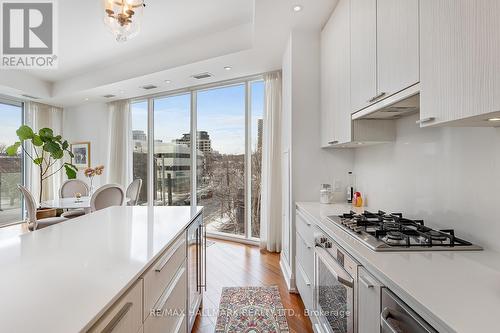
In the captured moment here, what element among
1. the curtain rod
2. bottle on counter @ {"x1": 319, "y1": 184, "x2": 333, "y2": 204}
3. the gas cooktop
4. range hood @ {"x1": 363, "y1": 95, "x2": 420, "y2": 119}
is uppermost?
the curtain rod

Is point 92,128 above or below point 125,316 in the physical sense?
above

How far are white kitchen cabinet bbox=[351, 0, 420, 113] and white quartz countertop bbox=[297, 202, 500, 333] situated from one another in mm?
812

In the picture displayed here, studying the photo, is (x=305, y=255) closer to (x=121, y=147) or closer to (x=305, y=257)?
(x=305, y=257)

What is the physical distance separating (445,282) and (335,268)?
23.6 inches

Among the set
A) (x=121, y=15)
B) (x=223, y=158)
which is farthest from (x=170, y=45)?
(x=223, y=158)

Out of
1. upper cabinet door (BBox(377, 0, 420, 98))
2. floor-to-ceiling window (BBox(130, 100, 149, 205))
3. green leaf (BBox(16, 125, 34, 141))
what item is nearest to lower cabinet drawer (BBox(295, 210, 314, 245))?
upper cabinet door (BBox(377, 0, 420, 98))

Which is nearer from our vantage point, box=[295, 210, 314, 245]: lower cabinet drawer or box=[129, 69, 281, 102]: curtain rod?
box=[295, 210, 314, 245]: lower cabinet drawer

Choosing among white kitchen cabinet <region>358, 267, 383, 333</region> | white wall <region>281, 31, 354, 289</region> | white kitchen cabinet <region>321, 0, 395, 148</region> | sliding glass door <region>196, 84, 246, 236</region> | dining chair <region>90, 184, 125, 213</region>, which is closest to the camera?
white kitchen cabinet <region>358, 267, 383, 333</region>

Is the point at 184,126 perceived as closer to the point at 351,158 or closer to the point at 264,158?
the point at 264,158

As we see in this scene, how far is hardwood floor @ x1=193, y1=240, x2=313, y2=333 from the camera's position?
218cm

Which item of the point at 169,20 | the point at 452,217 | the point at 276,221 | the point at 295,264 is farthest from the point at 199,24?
the point at 452,217

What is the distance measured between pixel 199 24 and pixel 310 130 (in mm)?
2085

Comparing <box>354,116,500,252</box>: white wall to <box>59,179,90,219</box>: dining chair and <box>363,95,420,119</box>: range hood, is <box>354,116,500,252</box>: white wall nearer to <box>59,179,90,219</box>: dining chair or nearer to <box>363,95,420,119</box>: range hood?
<box>363,95,420,119</box>: range hood

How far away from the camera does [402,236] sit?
1315 millimetres
